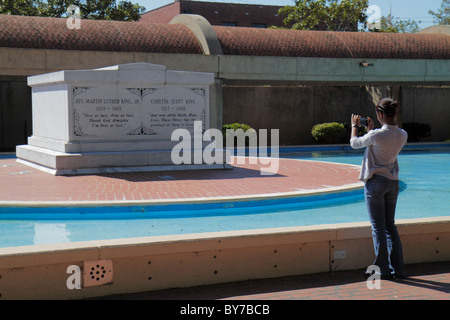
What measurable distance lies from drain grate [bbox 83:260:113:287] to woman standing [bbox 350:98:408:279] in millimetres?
2709

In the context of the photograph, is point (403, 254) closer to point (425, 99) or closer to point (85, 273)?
point (85, 273)

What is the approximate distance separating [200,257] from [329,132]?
19.4 meters

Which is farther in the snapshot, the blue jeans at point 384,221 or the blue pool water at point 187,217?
the blue pool water at point 187,217

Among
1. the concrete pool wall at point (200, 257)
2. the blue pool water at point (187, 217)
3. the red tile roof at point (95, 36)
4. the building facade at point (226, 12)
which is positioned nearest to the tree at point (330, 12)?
the building facade at point (226, 12)

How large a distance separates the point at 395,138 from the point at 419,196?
629cm

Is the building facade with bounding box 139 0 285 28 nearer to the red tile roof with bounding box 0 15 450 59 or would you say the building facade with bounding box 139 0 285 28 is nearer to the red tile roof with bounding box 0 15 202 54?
the red tile roof with bounding box 0 15 450 59

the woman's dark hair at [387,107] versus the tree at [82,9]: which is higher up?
the tree at [82,9]

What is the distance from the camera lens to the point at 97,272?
17.3ft

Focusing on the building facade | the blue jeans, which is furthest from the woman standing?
the building facade

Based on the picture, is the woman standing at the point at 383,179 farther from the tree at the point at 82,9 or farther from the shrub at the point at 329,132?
the tree at the point at 82,9

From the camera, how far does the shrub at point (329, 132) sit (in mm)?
24281

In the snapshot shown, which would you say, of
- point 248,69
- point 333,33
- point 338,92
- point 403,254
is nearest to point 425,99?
point 338,92

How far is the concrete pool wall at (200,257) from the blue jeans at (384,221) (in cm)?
43

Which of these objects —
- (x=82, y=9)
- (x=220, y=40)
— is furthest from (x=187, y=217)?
(x=82, y=9)
